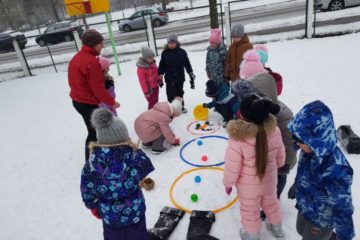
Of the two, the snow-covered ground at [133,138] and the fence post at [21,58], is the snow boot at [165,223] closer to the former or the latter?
the snow-covered ground at [133,138]

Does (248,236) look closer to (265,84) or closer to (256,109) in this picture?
(256,109)

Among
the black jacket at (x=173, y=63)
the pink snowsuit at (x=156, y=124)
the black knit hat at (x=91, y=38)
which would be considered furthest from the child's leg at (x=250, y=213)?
the black jacket at (x=173, y=63)

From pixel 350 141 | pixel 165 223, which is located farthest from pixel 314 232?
pixel 350 141

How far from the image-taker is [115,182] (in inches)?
94.9

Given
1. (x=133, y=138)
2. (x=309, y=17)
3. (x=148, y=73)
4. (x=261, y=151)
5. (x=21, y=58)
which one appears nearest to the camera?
(x=261, y=151)

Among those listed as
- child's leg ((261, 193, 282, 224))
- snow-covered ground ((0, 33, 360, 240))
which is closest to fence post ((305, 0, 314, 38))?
snow-covered ground ((0, 33, 360, 240))

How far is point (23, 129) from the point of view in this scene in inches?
286

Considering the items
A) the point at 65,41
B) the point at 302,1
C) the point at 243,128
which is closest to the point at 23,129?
the point at 243,128

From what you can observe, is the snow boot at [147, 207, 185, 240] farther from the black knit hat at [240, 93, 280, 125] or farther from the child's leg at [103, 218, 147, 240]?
the black knit hat at [240, 93, 280, 125]

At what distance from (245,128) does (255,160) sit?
13.3 inches

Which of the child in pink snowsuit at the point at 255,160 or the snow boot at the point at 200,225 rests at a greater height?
the child in pink snowsuit at the point at 255,160

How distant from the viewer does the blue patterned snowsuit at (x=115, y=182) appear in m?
2.36

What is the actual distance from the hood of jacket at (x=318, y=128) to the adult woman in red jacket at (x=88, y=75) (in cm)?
289

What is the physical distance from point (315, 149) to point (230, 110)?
3325 mm
